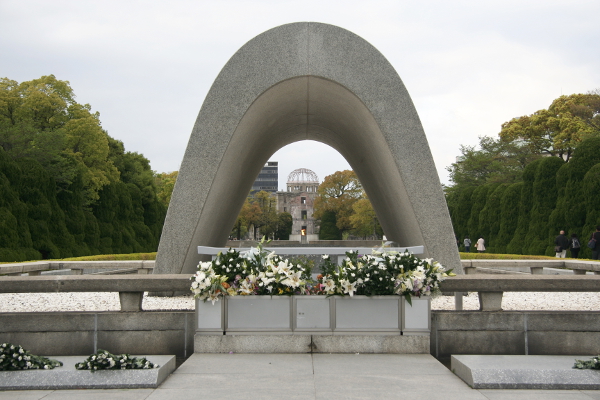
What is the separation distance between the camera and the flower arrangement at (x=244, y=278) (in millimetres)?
6035

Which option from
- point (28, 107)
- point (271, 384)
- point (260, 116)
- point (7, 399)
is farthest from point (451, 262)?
point (28, 107)

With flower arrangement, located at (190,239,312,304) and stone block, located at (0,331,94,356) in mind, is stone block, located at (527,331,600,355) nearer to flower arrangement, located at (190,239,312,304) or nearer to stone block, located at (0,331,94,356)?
flower arrangement, located at (190,239,312,304)

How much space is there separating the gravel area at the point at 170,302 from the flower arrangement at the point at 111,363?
3.22m

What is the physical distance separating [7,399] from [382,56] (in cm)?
749

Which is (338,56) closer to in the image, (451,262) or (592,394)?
(451,262)

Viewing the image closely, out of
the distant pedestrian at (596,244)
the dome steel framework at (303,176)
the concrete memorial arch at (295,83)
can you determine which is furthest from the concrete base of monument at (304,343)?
the dome steel framework at (303,176)

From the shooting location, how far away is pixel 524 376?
492 centimetres

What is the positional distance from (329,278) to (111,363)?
240 cm

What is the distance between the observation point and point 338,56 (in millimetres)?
9633

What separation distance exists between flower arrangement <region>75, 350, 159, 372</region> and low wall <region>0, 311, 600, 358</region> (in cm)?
110

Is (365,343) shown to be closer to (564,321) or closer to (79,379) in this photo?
(564,321)

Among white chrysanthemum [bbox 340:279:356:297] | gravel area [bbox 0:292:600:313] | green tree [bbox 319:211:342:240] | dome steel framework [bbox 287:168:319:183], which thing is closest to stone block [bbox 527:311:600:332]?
white chrysanthemum [bbox 340:279:356:297]

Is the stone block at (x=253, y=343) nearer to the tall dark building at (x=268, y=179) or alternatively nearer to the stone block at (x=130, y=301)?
the stone block at (x=130, y=301)

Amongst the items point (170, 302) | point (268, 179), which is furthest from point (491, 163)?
Result: point (268, 179)
